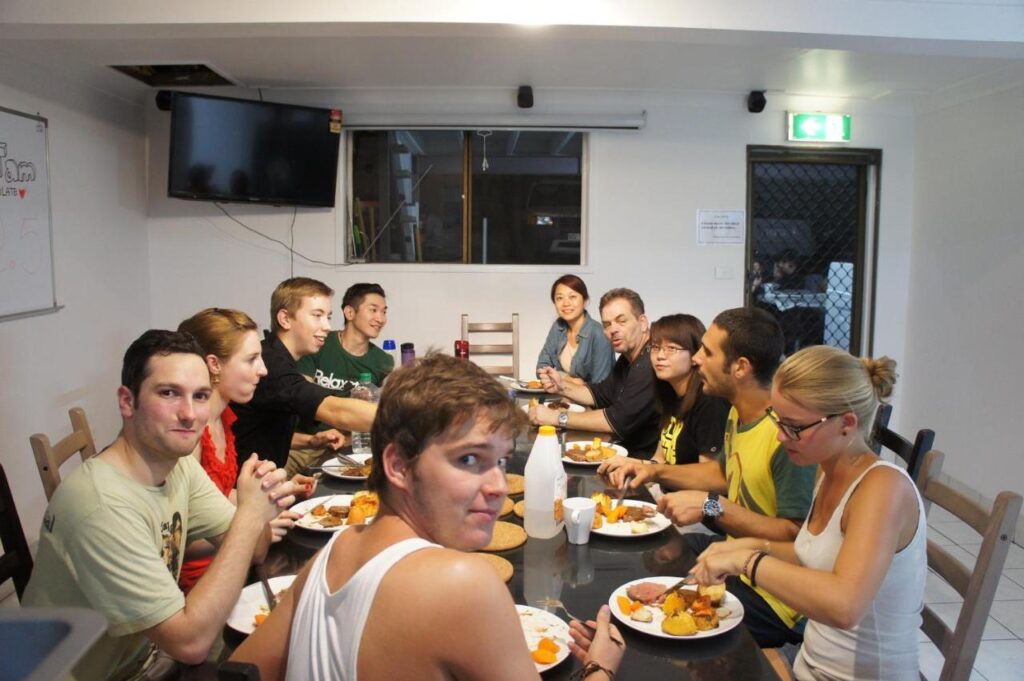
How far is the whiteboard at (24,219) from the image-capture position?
3316 millimetres

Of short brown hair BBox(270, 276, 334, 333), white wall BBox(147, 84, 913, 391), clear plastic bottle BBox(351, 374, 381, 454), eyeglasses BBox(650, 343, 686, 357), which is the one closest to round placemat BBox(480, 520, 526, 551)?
clear plastic bottle BBox(351, 374, 381, 454)

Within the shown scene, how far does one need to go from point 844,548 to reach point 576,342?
9.57ft

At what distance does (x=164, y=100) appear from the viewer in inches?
180

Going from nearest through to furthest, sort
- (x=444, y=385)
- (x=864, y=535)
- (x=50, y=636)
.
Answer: (x=50, y=636) < (x=444, y=385) < (x=864, y=535)

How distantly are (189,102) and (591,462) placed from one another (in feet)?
11.0

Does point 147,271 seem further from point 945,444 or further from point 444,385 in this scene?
point 945,444

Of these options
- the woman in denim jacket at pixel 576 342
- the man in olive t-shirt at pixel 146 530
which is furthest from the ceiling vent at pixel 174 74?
the man in olive t-shirt at pixel 146 530

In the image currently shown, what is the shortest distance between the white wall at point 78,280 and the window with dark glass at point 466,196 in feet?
4.32

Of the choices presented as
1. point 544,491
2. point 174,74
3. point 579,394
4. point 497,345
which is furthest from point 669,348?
point 174,74

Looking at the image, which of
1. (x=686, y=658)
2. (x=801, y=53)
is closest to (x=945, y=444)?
(x=801, y=53)

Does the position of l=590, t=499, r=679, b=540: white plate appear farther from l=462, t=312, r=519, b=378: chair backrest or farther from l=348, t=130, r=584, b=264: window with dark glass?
l=348, t=130, r=584, b=264: window with dark glass

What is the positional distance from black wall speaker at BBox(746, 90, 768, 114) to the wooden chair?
4036mm

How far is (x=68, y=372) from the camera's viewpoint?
12.7 feet

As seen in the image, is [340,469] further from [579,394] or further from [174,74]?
[174,74]
